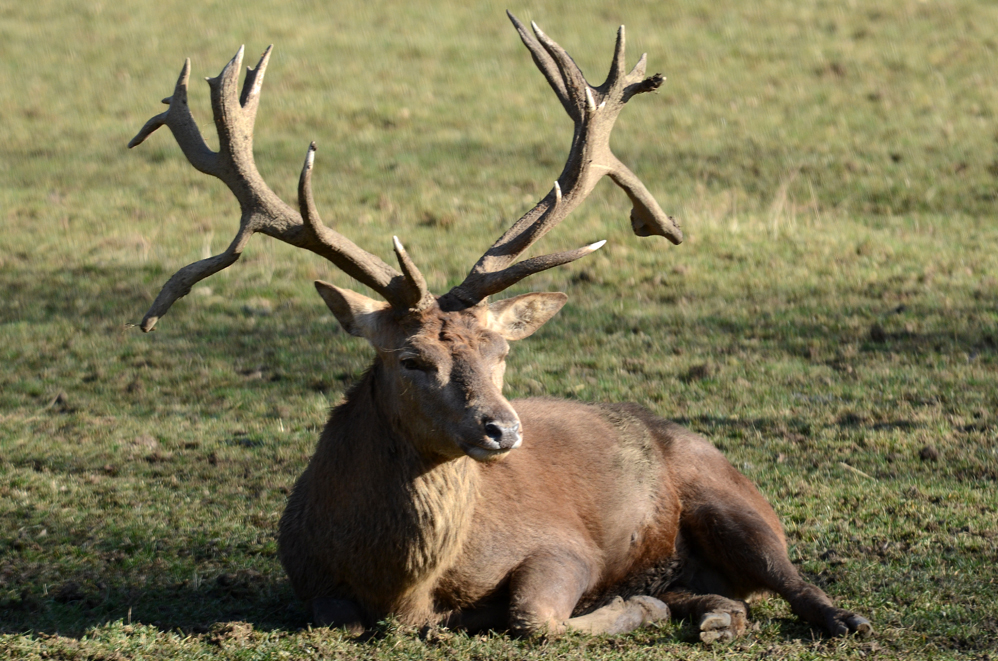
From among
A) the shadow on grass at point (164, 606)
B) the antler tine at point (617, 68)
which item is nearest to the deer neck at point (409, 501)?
the shadow on grass at point (164, 606)

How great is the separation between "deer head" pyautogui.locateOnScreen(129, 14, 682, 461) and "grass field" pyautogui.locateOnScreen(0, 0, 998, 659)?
40.2 inches

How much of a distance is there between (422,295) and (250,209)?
0.89m

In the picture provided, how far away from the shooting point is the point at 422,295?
5586 mm

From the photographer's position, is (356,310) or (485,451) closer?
(485,451)

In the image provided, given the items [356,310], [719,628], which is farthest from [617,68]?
[719,628]

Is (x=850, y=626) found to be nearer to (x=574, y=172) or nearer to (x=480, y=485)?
(x=480, y=485)

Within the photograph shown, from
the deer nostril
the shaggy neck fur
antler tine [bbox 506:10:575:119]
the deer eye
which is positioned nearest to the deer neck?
the shaggy neck fur

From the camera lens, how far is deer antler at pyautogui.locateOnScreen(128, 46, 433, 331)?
545 centimetres

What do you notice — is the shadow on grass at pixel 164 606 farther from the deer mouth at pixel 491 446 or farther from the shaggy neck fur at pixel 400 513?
the deer mouth at pixel 491 446

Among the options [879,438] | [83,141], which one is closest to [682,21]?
[83,141]

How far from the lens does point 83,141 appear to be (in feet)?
55.3

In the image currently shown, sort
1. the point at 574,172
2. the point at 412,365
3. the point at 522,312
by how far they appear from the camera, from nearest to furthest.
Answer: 1. the point at 412,365
2. the point at 522,312
3. the point at 574,172

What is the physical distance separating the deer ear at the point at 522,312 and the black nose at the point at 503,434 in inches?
37.7

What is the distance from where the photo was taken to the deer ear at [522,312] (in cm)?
602
